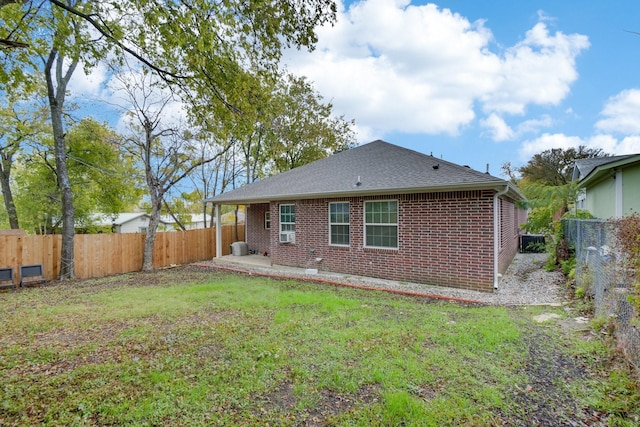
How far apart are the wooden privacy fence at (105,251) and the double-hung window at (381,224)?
28.0 ft

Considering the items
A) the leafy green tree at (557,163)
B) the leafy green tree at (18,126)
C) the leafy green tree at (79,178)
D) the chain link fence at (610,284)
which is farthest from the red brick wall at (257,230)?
the leafy green tree at (557,163)

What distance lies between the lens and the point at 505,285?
25.8 feet

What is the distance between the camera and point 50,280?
951 cm

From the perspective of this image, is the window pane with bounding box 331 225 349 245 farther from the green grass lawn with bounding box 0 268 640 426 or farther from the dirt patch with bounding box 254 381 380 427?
the dirt patch with bounding box 254 381 380 427

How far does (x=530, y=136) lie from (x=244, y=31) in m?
26.3

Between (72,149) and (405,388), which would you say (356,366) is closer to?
(405,388)

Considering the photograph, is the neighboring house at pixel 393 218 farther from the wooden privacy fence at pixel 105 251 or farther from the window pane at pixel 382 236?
the wooden privacy fence at pixel 105 251

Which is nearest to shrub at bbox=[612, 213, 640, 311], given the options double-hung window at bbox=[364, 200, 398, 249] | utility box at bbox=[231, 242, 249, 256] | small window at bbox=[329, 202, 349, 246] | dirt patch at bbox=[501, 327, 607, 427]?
dirt patch at bbox=[501, 327, 607, 427]

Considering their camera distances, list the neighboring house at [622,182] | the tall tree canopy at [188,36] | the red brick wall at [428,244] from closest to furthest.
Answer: the tall tree canopy at [188,36], the red brick wall at [428,244], the neighboring house at [622,182]

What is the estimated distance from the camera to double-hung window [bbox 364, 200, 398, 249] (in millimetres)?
8631

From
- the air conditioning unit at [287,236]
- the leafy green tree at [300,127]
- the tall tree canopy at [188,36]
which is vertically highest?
the leafy green tree at [300,127]

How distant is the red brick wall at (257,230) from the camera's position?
14570 mm

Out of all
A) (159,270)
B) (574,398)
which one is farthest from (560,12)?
(159,270)

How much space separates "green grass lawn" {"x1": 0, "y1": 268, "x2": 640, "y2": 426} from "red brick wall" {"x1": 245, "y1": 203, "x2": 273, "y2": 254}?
27.8 ft
